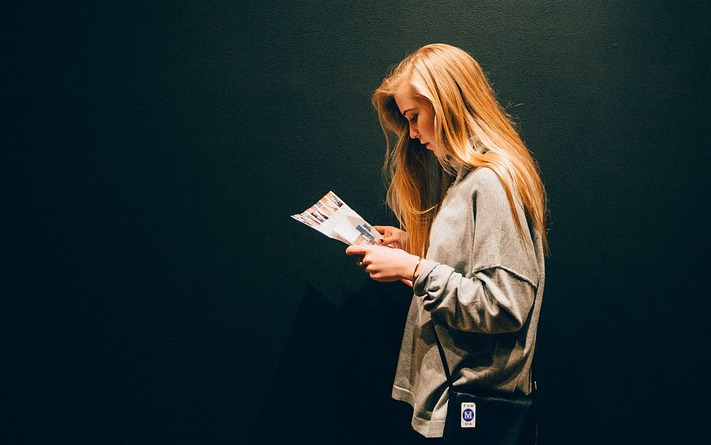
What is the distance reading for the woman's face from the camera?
1394 millimetres

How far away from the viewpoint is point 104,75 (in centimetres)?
187

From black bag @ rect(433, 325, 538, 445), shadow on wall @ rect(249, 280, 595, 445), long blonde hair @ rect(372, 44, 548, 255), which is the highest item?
long blonde hair @ rect(372, 44, 548, 255)

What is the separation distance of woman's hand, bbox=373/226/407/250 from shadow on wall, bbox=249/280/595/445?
233 mm

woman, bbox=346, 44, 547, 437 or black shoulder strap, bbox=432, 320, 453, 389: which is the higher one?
woman, bbox=346, 44, 547, 437

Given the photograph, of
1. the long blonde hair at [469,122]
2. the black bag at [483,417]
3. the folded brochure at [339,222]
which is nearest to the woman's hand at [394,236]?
the folded brochure at [339,222]

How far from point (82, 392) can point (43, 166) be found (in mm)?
864

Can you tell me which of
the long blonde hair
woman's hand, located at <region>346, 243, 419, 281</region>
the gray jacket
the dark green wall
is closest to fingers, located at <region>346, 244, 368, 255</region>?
woman's hand, located at <region>346, 243, 419, 281</region>

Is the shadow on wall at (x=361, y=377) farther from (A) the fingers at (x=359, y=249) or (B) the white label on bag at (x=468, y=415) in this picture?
(B) the white label on bag at (x=468, y=415)

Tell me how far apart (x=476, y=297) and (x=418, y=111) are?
52cm

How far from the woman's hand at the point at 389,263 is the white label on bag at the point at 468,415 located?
352mm

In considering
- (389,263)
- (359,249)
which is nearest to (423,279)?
(389,263)

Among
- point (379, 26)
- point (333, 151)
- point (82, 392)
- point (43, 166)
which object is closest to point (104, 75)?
point (43, 166)

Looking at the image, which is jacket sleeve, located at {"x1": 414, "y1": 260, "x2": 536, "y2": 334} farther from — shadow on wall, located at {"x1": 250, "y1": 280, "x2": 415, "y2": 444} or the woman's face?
shadow on wall, located at {"x1": 250, "y1": 280, "x2": 415, "y2": 444}

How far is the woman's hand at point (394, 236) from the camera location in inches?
67.8
